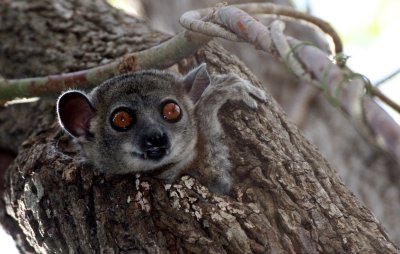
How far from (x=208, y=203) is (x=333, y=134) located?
2.97 meters

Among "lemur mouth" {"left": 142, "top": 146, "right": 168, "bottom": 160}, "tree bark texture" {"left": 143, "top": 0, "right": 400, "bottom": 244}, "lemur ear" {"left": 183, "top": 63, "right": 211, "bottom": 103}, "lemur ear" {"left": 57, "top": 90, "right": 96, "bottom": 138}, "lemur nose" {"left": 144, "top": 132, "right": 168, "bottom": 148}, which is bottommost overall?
"tree bark texture" {"left": 143, "top": 0, "right": 400, "bottom": 244}

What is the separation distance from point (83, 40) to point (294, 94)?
2.44m

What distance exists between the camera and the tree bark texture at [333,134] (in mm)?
5398

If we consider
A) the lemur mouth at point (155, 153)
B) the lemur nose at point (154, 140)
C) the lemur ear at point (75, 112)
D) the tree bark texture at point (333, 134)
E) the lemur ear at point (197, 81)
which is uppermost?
the lemur ear at point (197, 81)

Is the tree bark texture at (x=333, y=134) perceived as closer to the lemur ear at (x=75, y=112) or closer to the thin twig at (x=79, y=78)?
the thin twig at (x=79, y=78)

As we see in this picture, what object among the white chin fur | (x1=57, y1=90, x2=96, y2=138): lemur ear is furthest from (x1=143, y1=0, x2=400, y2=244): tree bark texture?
(x1=57, y1=90, x2=96, y2=138): lemur ear

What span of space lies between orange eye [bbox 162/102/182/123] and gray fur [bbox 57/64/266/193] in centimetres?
2

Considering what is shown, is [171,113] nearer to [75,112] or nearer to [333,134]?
A: [75,112]

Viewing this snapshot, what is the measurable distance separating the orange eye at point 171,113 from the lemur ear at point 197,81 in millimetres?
174

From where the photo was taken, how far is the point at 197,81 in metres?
3.86

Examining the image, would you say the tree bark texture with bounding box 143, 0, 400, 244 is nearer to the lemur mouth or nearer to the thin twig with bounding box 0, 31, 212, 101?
the thin twig with bounding box 0, 31, 212, 101

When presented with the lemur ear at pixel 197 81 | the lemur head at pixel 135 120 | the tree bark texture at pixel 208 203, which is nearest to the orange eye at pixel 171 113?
the lemur head at pixel 135 120

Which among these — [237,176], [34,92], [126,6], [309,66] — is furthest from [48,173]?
[126,6]

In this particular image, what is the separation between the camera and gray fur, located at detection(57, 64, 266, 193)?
358cm
